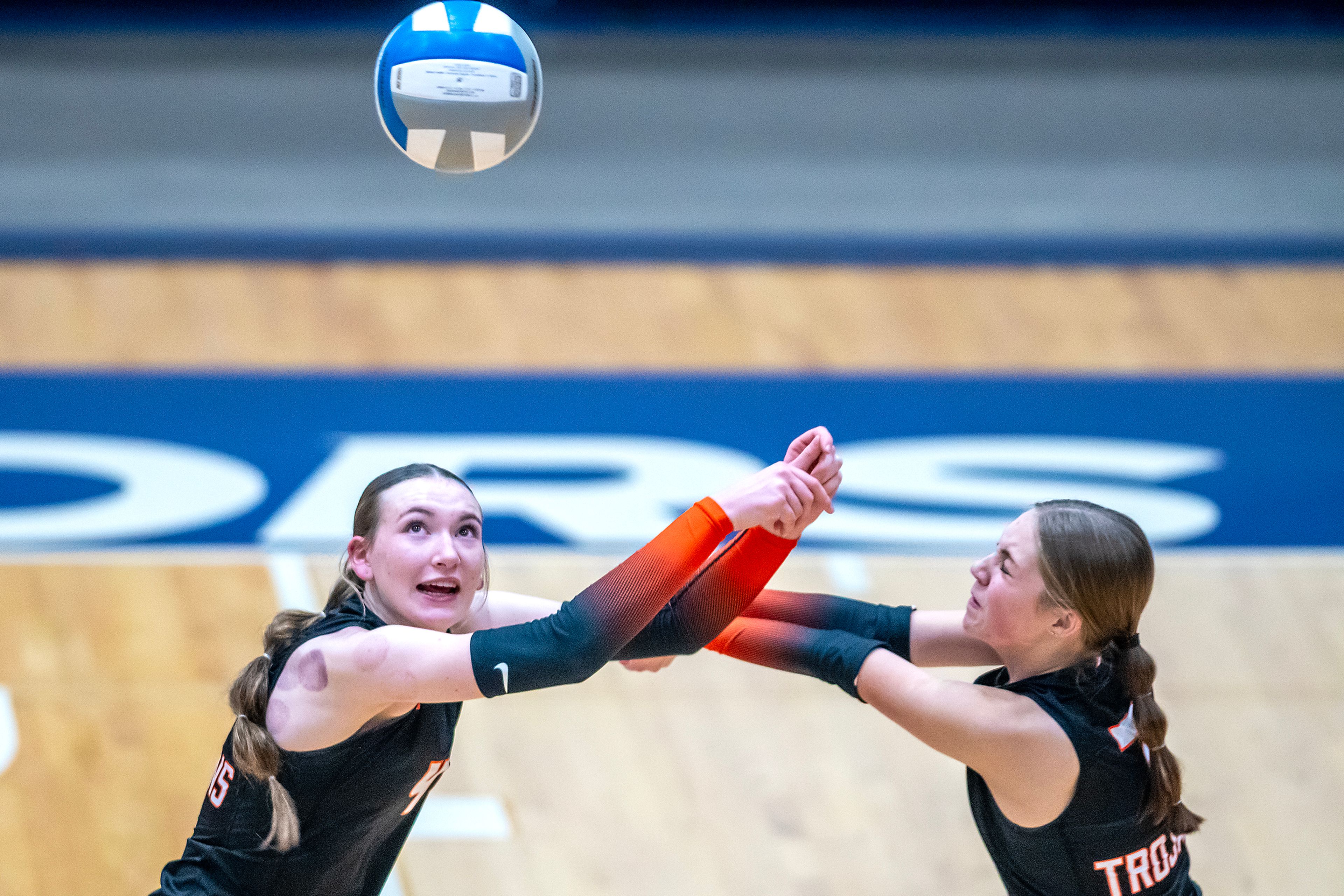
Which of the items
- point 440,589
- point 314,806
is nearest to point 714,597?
point 440,589

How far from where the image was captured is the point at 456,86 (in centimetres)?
333

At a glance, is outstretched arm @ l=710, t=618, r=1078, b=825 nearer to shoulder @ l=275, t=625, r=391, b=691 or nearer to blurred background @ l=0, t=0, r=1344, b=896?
shoulder @ l=275, t=625, r=391, b=691

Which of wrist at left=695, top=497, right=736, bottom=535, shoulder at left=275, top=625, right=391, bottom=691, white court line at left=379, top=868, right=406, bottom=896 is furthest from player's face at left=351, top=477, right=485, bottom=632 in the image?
white court line at left=379, top=868, right=406, bottom=896

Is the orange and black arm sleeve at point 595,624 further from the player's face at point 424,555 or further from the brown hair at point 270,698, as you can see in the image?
the brown hair at point 270,698

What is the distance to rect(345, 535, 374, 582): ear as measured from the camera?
286cm

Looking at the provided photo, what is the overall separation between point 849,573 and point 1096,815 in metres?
2.64

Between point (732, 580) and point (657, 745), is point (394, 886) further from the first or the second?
point (732, 580)

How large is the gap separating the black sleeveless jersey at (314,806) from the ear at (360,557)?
0.06m

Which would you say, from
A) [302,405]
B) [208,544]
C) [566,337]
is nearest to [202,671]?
[208,544]

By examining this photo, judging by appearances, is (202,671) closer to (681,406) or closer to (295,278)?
(681,406)

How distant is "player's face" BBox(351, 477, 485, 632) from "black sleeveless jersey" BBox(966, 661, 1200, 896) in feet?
3.72

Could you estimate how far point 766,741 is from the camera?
4629mm

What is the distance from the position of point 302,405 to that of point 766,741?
3.00 m

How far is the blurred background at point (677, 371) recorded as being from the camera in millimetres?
4391
